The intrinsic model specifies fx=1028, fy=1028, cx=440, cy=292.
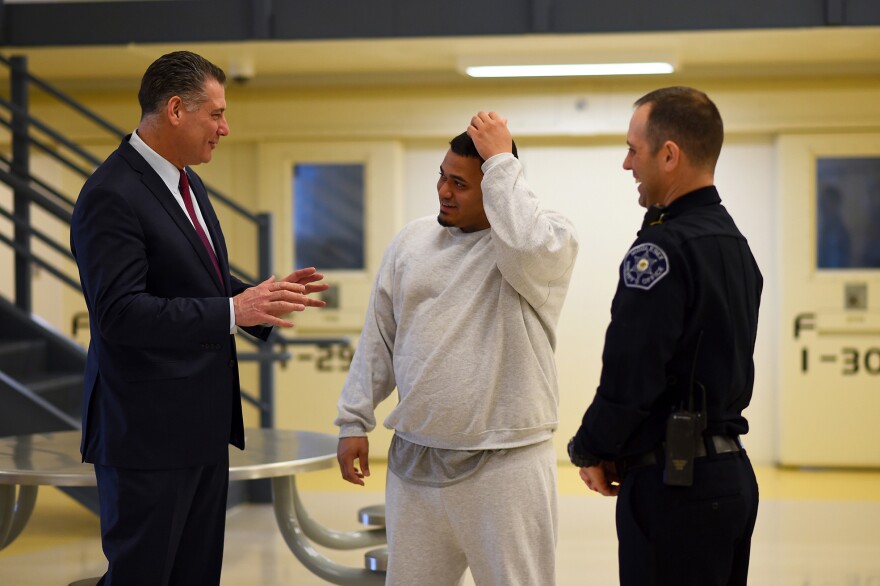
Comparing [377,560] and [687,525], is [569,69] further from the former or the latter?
[687,525]

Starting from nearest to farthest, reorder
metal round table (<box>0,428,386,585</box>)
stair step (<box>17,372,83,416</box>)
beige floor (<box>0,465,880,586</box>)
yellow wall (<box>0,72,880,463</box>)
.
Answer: metal round table (<box>0,428,386,585</box>), beige floor (<box>0,465,880,586</box>), stair step (<box>17,372,83,416</box>), yellow wall (<box>0,72,880,463</box>)

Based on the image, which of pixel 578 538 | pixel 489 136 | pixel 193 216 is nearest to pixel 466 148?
pixel 489 136

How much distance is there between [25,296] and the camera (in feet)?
17.3

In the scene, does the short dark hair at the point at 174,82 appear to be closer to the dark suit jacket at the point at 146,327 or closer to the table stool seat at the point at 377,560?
the dark suit jacket at the point at 146,327

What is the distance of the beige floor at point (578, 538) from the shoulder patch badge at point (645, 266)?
2.58 metres

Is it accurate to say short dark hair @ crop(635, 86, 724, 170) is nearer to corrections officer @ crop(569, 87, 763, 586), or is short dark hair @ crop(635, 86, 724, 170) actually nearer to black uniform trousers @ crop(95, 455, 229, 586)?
corrections officer @ crop(569, 87, 763, 586)

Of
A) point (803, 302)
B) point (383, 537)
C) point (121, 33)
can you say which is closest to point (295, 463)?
point (383, 537)

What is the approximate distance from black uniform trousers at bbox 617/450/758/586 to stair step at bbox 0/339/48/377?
156 inches

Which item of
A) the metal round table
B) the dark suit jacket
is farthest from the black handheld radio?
the metal round table

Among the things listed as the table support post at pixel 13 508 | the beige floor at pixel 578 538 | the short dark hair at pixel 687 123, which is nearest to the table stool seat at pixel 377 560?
the beige floor at pixel 578 538

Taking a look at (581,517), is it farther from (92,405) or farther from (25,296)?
(92,405)

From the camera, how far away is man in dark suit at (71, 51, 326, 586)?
2055mm

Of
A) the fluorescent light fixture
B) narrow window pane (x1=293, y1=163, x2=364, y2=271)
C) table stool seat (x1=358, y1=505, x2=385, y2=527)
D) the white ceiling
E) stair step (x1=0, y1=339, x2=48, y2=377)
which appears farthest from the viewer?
narrow window pane (x1=293, y1=163, x2=364, y2=271)

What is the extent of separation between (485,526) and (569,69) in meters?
4.70
